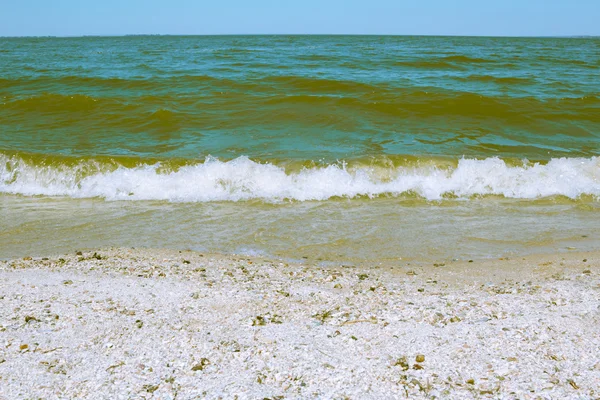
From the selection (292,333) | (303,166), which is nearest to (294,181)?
(303,166)

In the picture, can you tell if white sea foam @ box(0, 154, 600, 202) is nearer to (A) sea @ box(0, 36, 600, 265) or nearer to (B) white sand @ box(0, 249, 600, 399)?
(A) sea @ box(0, 36, 600, 265)

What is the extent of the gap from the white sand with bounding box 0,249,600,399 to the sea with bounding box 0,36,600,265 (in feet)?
3.86

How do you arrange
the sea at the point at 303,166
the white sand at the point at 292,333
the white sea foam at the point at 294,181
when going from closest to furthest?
the white sand at the point at 292,333 < the sea at the point at 303,166 < the white sea foam at the point at 294,181

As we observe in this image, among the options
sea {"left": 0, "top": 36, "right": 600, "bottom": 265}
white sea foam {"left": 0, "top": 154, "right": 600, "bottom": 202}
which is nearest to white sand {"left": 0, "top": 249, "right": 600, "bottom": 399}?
sea {"left": 0, "top": 36, "right": 600, "bottom": 265}

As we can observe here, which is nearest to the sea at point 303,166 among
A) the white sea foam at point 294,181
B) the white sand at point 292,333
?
the white sea foam at point 294,181

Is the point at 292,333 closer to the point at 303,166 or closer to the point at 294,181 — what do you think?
the point at 294,181

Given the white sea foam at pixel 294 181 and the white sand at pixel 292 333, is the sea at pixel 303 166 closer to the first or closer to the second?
the white sea foam at pixel 294 181

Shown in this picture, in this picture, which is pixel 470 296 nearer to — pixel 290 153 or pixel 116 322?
pixel 116 322

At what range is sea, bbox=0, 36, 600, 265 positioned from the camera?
22.1 feet

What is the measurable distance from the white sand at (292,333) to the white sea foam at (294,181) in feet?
11.2

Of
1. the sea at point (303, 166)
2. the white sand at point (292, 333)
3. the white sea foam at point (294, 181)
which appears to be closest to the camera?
the white sand at point (292, 333)

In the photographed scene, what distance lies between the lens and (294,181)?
362 inches

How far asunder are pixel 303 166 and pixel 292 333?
20.1 feet

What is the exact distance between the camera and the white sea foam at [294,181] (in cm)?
878
